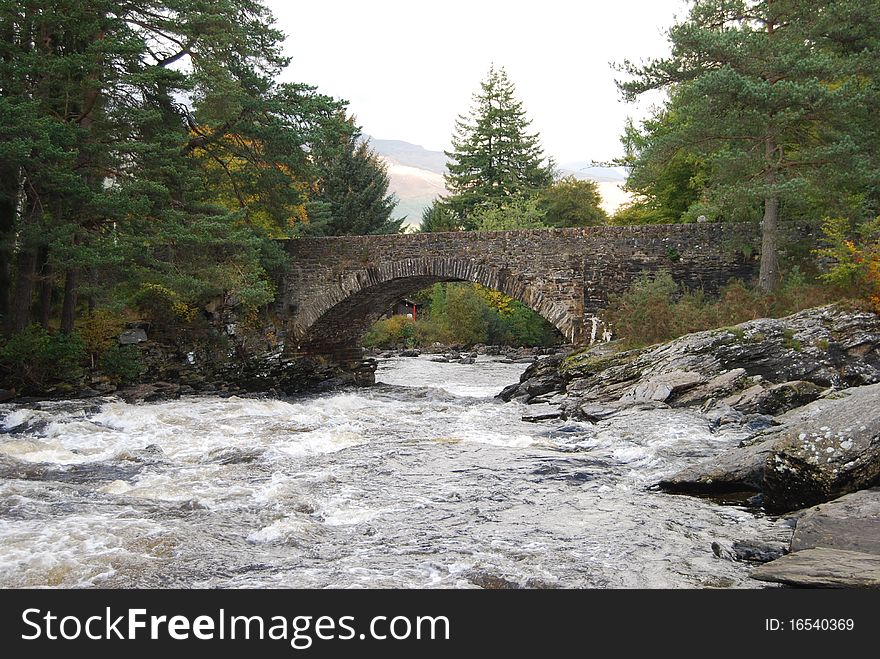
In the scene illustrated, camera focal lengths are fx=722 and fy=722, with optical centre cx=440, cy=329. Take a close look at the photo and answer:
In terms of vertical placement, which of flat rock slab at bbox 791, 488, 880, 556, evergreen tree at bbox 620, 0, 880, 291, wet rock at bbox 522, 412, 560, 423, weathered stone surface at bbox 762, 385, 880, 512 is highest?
evergreen tree at bbox 620, 0, 880, 291

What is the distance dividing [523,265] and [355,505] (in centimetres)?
1285

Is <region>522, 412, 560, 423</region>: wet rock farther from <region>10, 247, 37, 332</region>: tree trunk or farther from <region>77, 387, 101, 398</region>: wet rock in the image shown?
<region>10, 247, 37, 332</region>: tree trunk

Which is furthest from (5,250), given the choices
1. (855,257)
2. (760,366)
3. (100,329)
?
(855,257)

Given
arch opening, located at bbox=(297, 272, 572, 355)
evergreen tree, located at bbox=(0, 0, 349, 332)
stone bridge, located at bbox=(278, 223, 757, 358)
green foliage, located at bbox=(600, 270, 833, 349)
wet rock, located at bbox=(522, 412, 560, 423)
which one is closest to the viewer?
wet rock, located at bbox=(522, 412, 560, 423)

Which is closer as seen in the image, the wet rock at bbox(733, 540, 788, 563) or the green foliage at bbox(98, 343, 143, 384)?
the wet rock at bbox(733, 540, 788, 563)

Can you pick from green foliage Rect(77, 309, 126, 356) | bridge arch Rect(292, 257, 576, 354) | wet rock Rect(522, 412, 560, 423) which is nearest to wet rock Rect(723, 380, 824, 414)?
wet rock Rect(522, 412, 560, 423)

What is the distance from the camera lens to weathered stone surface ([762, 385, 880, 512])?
625 cm

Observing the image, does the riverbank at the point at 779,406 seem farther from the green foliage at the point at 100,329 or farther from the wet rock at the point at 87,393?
the green foliage at the point at 100,329

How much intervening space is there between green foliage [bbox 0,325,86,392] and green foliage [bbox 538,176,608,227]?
30529 mm

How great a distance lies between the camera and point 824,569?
4.76 metres

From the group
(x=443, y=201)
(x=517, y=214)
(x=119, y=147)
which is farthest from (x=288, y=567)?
(x=443, y=201)

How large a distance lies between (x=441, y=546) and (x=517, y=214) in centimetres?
3331

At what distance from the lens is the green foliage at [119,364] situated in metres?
16.8
